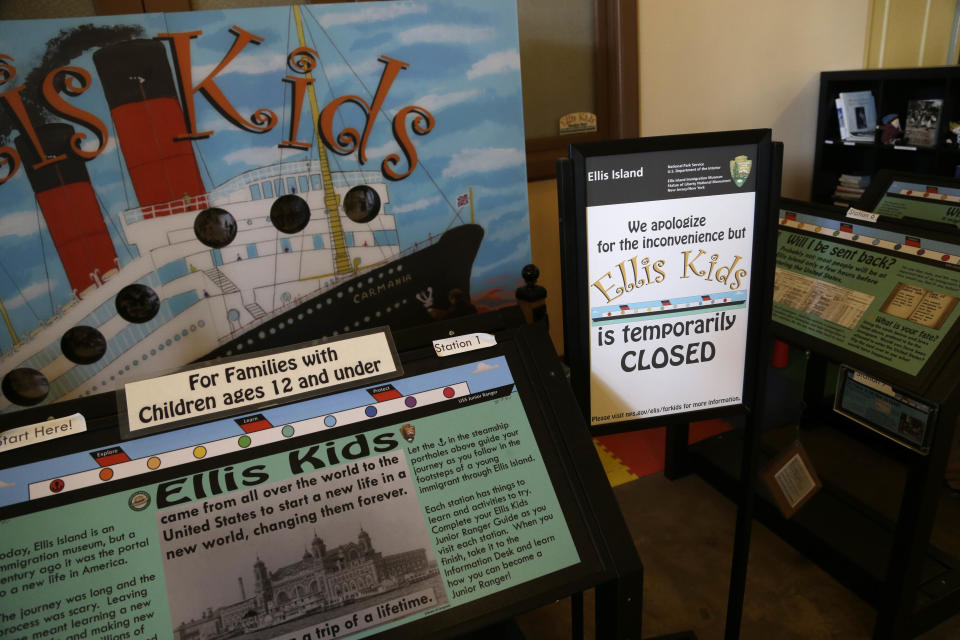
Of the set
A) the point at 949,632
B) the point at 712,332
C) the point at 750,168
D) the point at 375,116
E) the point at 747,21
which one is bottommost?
the point at 949,632

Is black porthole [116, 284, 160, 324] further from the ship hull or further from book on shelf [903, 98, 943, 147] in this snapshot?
book on shelf [903, 98, 943, 147]

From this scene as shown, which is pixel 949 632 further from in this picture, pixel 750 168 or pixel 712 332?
pixel 750 168

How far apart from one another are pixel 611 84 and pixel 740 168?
1707 millimetres

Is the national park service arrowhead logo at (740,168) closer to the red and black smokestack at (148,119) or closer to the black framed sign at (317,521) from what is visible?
the black framed sign at (317,521)

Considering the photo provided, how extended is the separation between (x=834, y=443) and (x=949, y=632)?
98cm

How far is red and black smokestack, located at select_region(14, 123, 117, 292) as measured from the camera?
3.91 feet

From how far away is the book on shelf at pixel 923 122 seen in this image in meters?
3.05

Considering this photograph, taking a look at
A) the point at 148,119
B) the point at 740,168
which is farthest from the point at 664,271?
the point at 148,119

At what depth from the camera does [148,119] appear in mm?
1247

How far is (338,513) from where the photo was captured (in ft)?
3.23

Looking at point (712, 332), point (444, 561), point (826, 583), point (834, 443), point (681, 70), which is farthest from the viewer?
point (681, 70)

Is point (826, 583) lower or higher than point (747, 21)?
lower

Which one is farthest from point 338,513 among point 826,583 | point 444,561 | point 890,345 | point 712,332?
point 826,583

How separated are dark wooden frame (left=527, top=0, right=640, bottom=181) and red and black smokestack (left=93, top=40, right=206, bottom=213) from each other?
5.40 feet
